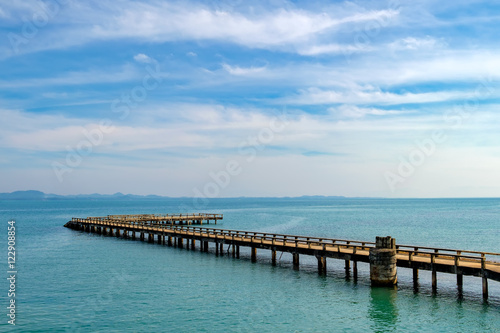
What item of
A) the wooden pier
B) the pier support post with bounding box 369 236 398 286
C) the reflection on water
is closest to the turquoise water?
the reflection on water

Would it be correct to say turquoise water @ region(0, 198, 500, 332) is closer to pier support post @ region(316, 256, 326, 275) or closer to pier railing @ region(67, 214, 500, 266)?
pier support post @ region(316, 256, 326, 275)

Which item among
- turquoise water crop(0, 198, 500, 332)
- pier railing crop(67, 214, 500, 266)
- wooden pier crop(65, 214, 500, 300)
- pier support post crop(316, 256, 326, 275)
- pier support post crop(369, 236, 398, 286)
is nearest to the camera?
turquoise water crop(0, 198, 500, 332)

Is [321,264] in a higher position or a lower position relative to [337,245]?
lower

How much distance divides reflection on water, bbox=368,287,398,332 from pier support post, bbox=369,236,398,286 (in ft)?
1.71

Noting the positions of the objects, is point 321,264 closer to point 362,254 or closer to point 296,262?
point 296,262

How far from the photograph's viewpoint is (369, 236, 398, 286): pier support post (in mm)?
25578

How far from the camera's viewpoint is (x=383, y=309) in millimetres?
21844

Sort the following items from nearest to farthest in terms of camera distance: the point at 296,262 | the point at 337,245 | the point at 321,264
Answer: the point at 337,245, the point at 321,264, the point at 296,262

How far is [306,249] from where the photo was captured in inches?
1257

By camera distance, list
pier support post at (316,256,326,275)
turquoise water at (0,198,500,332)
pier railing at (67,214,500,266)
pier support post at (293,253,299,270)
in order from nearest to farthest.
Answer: turquoise water at (0,198,500,332) → pier railing at (67,214,500,266) → pier support post at (316,256,326,275) → pier support post at (293,253,299,270)

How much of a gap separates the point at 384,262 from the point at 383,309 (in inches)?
167

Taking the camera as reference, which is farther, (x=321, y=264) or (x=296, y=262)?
(x=296, y=262)

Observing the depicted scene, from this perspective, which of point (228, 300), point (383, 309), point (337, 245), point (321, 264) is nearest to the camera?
point (383, 309)

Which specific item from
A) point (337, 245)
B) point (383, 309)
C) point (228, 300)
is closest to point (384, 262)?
point (383, 309)
